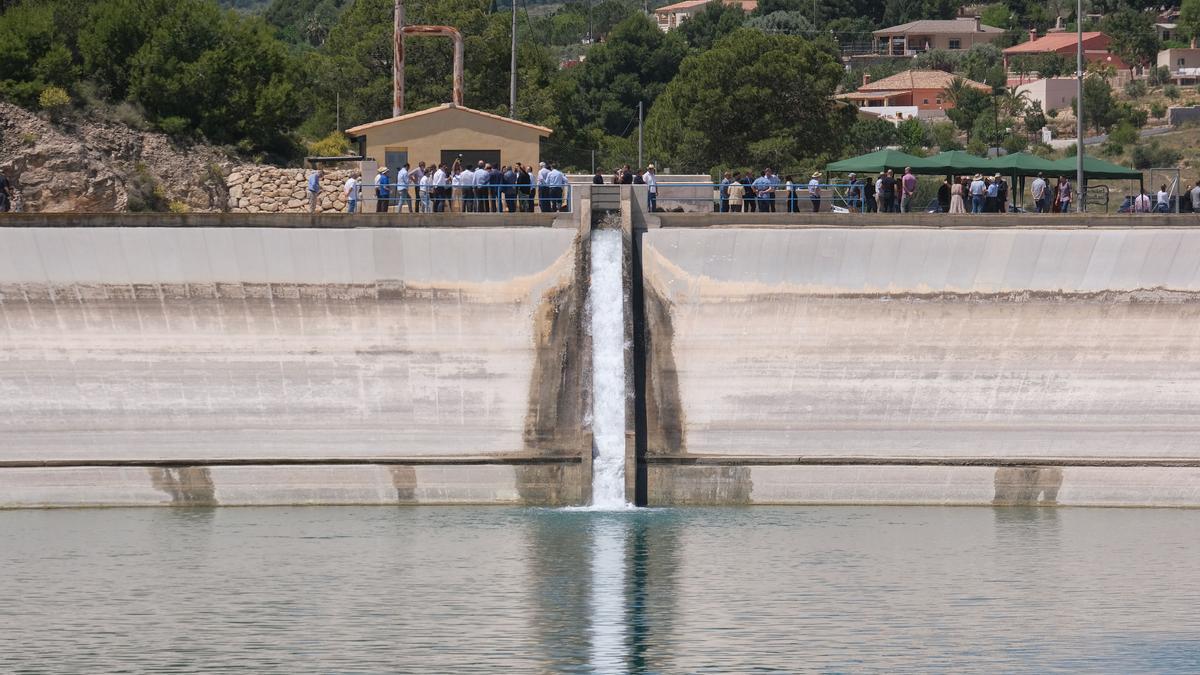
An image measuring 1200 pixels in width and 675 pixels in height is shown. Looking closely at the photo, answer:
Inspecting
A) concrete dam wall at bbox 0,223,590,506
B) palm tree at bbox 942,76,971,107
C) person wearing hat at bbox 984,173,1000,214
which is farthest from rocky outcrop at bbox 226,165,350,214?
palm tree at bbox 942,76,971,107

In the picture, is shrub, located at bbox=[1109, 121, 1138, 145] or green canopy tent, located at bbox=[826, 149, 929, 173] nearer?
green canopy tent, located at bbox=[826, 149, 929, 173]

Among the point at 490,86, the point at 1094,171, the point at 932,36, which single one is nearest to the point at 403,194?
the point at 1094,171

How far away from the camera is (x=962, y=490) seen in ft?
128

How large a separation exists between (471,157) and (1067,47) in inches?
4588

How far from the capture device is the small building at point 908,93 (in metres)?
139

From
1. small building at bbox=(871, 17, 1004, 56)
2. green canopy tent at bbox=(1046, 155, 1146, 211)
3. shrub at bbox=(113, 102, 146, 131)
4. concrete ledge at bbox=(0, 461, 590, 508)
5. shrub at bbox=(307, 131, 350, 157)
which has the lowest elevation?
concrete ledge at bbox=(0, 461, 590, 508)

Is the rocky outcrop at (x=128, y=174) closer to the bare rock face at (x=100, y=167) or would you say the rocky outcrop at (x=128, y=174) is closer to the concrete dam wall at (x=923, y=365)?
the bare rock face at (x=100, y=167)

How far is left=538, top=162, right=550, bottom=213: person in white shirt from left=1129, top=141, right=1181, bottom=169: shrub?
225 feet

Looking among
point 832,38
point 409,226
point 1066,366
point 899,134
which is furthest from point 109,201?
point 832,38

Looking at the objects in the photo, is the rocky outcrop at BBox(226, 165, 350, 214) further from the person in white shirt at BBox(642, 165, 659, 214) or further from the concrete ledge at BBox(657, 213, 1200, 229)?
the concrete ledge at BBox(657, 213, 1200, 229)

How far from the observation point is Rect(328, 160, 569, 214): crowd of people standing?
4328 cm

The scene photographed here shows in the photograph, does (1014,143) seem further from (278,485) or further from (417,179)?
(278,485)

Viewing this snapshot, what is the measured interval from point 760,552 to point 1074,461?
Result: 9.74 metres

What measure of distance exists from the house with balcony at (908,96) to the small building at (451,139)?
91127mm
